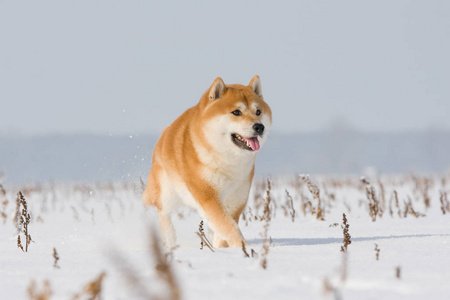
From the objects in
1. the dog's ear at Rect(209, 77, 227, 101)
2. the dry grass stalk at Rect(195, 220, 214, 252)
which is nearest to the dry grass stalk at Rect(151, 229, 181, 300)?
the dry grass stalk at Rect(195, 220, 214, 252)

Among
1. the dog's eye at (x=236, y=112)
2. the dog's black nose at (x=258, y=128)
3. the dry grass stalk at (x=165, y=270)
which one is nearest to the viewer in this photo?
the dry grass stalk at (x=165, y=270)

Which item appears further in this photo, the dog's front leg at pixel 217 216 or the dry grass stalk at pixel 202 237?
the dog's front leg at pixel 217 216

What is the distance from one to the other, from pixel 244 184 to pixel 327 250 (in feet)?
3.69

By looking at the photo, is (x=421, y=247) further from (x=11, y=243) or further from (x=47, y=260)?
(x=11, y=243)

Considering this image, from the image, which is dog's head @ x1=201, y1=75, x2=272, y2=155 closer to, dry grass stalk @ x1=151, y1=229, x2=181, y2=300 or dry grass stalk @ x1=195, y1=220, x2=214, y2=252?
dry grass stalk @ x1=195, y1=220, x2=214, y2=252

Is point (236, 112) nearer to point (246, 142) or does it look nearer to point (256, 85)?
point (246, 142)

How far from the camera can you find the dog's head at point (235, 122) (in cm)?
415

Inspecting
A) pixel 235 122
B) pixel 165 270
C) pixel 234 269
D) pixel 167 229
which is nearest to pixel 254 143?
pixel 235 122

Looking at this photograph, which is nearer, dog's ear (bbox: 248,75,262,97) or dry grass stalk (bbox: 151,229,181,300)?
dry grass stalk (bbox: 151,229,181,300)

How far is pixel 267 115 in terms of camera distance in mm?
4406

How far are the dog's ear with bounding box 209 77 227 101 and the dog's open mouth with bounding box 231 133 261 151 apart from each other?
361 millimetres

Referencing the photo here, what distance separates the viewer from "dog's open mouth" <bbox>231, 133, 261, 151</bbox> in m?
4.20

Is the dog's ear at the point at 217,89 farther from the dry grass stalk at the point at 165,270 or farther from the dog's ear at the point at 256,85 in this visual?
the dry grass stalk at the point at 165,270

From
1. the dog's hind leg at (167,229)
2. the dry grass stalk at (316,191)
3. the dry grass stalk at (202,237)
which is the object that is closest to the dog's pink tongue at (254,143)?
the dry grass stalk at (202,237)
